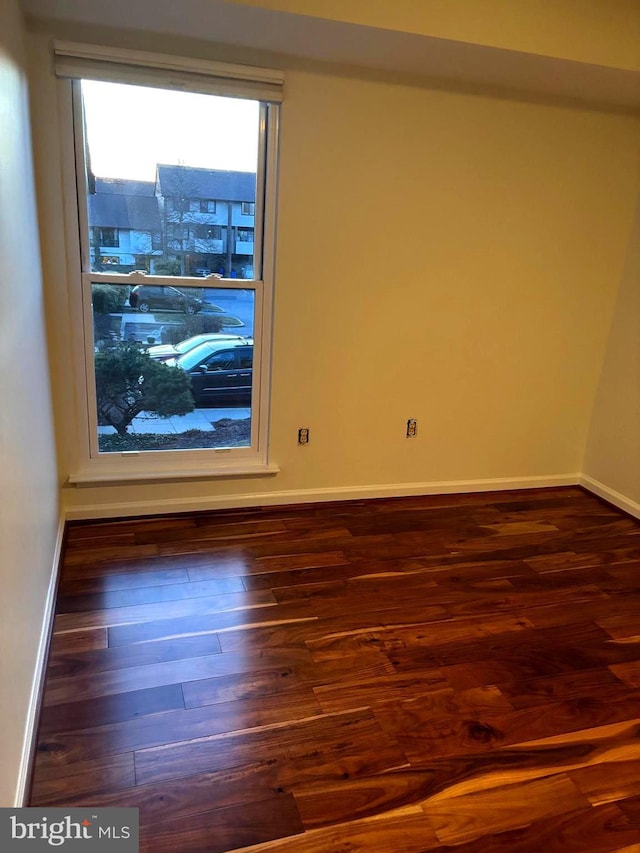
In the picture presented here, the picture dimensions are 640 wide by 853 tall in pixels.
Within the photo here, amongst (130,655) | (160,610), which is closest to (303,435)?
(160,610)

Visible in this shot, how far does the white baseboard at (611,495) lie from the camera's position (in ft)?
11.3

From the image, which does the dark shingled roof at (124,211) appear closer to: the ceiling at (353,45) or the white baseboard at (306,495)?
the ceiling at (353,45)

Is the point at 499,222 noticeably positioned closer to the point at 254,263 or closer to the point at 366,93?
the point at 366,93

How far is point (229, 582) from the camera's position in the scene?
2523 mm

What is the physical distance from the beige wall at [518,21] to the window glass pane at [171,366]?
1.28m

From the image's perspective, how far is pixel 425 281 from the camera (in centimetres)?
318

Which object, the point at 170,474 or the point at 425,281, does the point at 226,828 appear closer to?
the point at 170,474

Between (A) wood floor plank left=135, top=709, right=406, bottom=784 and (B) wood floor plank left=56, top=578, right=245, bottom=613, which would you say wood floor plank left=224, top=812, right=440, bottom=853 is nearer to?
(A) wood floor plank left=135, top=709, right=406, bottom=784

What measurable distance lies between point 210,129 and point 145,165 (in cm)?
35

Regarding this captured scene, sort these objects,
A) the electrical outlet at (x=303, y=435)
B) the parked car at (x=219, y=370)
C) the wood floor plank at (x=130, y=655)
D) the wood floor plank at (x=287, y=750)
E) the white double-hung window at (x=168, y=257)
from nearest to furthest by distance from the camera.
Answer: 1. the wood floor plank at (x=287, y=750)
2. the wood floor plank at (x=130, y=655)
3. the white double-hung window at (x=168, y=257)
4. the parked car at (x=219, y=370)
5. the electrical outlet at (x=303, y=435)

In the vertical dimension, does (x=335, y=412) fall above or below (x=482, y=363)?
below

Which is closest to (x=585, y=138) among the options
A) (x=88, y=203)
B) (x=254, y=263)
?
(x=254, y=263)

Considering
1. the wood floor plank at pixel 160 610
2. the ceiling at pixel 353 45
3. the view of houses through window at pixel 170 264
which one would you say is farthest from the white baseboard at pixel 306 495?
the ceiling at pixel 353 45

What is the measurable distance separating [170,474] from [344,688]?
5.06ft
